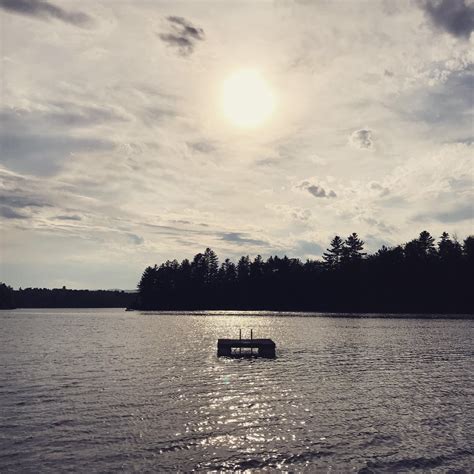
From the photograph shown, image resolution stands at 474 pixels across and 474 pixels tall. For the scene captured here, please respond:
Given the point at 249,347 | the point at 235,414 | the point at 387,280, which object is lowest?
the point at 235,414

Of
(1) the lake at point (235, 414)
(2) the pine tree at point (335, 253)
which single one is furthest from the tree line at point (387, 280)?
(1) the lake at point (235, 414)

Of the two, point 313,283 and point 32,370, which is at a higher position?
point 313,283

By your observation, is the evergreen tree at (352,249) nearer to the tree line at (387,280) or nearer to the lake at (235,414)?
the tree line at (387,280)

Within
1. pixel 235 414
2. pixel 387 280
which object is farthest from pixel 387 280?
pixel 235 414

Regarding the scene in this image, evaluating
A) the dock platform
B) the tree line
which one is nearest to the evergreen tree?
the tree line

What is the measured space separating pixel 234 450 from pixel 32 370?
24520 mm

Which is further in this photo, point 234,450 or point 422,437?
point 422,437

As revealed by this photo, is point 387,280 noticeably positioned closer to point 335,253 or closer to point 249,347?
point 335,253

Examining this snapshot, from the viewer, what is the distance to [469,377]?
1325 inches

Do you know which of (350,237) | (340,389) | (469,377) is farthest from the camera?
(350,237)

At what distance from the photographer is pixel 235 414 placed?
22406 millimetres

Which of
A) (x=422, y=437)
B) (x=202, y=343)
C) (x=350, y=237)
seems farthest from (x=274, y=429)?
(x=350, y=237)

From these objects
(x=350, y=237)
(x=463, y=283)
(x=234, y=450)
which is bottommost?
(x=234, y=450)

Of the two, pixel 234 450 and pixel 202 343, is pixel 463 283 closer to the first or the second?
pixel 202 343
